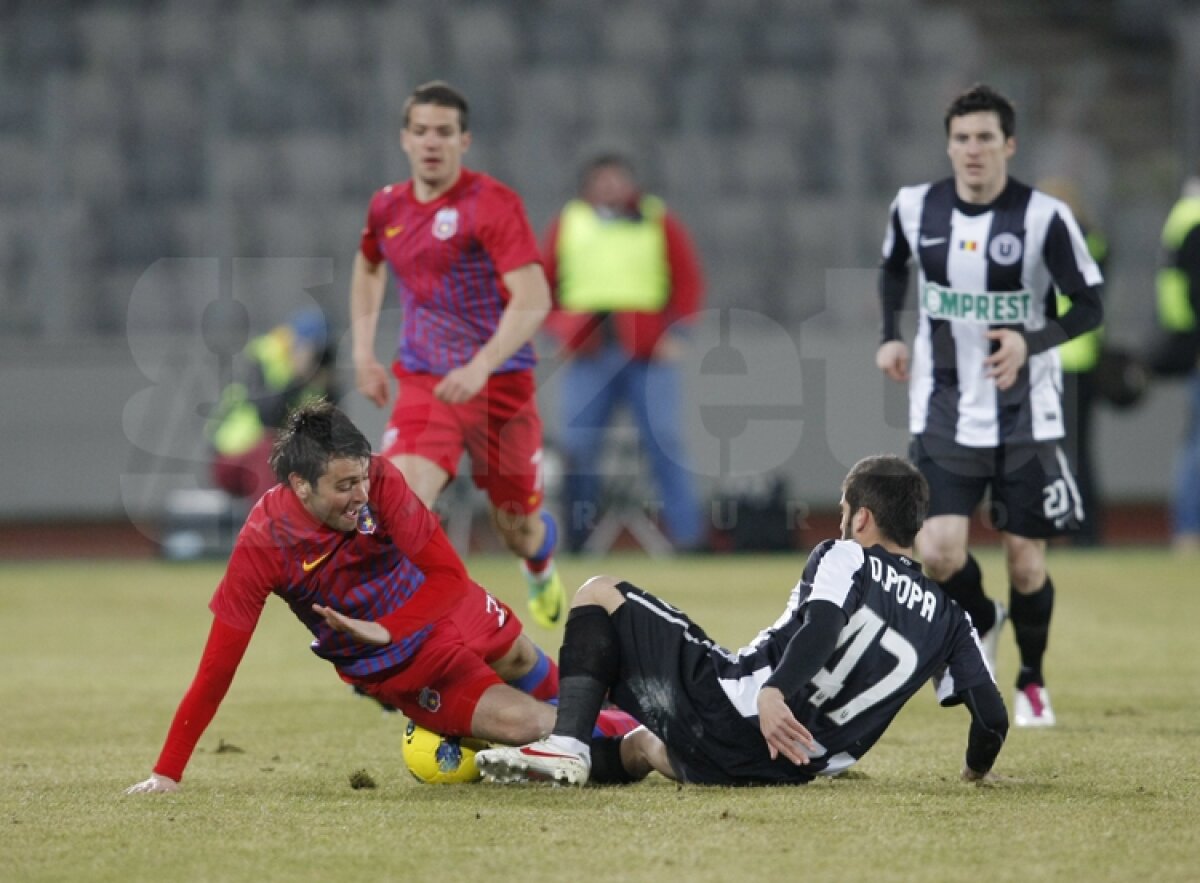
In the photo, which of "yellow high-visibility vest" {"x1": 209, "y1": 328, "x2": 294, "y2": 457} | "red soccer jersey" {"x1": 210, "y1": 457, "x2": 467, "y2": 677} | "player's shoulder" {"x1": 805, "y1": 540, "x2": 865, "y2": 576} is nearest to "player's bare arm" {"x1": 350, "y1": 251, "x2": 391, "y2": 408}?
"red soccer jersey" {"x1": 210, "y1": 457, "x2": 467, "y2": 677}

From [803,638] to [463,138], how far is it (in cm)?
319

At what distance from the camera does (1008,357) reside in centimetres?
616

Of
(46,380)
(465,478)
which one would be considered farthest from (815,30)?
(46,380)

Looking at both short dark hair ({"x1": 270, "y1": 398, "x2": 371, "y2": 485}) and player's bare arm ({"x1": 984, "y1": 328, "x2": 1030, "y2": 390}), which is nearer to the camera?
short dark hair ({"x1": 270, "y1": 398, "x2": 371, "y2": 485})

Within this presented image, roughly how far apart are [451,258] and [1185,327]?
6859 mm

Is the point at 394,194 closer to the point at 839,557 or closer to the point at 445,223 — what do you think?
the point at 445,223

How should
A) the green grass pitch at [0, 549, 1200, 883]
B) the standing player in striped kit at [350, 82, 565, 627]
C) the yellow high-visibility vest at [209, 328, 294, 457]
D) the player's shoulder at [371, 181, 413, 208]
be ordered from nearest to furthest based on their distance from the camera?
1. the green grass pitch at [0, 549, 1200, 883]
2. the standing player in striped kit at [350, 82, 565, 627]
3. the player's shoulder at [371, 181, 413, 208]
4. the yellow high-visibility vest at [209, 328, 294, 457]

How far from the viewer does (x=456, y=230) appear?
694cm

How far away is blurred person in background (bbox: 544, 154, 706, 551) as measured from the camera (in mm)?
12453

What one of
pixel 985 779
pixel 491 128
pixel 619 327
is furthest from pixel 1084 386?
pixel 985 779

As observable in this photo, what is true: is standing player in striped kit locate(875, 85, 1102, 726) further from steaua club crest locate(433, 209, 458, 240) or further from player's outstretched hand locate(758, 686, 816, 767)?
A: player's outstretched hand locate(758, 686, 816, 767)

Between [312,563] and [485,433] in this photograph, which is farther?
[485,433]

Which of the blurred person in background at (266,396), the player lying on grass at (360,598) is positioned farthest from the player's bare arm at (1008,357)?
the blurred person in background at (266,396)

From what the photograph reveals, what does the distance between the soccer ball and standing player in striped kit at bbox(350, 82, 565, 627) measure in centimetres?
170
